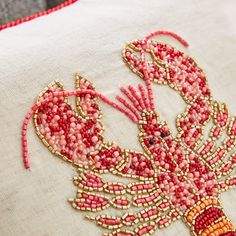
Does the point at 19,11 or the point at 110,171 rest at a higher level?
the point at 19,11

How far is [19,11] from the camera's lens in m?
0.79

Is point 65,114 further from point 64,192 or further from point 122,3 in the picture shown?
point 122,3

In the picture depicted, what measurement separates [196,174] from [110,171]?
133 millimetres

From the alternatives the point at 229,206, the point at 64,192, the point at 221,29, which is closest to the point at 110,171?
the point at 64,192

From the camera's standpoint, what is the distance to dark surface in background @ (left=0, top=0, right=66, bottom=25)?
78 cm

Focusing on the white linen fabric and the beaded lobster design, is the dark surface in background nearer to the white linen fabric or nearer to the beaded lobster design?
the white linen fabric

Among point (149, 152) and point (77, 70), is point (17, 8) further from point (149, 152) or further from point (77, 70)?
point (149, 152)

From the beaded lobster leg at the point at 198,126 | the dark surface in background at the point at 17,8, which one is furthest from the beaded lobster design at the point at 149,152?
the dark surface in background at the point at 17,8

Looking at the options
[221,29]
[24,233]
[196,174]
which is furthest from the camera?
[221,29]

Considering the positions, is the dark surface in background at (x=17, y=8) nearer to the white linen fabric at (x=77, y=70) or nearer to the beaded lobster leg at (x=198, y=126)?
the white linen fabric at (x=77, y=70)

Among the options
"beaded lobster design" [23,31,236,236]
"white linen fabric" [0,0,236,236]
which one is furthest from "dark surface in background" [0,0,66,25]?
"beaded lobster design" [23,31,236,236]

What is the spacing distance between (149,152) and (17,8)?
0.36 meters

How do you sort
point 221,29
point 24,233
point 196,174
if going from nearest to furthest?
1. point 24,233
2. point 196,174
3. point 221,29

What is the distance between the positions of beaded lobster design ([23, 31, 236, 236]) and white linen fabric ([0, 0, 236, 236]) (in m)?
0.01
